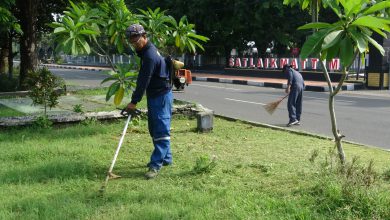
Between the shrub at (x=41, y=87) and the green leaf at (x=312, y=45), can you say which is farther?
the shrub at (x=41, y=87)

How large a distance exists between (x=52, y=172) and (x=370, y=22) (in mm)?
3566

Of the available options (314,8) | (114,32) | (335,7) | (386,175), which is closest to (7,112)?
(114,32)

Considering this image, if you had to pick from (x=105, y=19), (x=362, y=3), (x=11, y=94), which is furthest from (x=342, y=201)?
(x=11, y=94)

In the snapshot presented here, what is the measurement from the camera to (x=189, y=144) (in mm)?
6797

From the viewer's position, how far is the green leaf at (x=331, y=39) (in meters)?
3.24

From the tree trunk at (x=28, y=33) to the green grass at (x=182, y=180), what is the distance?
23.9 ft

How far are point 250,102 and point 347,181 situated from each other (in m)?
9.94

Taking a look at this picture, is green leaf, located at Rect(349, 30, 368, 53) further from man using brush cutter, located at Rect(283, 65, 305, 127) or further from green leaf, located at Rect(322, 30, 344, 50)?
man using brush cutter, located at Rect(283, 65, 305, 127)

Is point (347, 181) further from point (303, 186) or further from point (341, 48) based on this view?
point (341, 48)

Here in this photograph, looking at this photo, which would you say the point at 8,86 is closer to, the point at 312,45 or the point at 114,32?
the point at 114,32

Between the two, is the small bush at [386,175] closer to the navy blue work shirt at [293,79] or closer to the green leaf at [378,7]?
the green leaf at [378,7]

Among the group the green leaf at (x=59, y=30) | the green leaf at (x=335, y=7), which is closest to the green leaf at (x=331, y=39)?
the green leaf at (x=335, y=7)

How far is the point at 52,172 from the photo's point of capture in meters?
5.16

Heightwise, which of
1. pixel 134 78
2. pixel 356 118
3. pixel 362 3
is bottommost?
pixel 356 118
